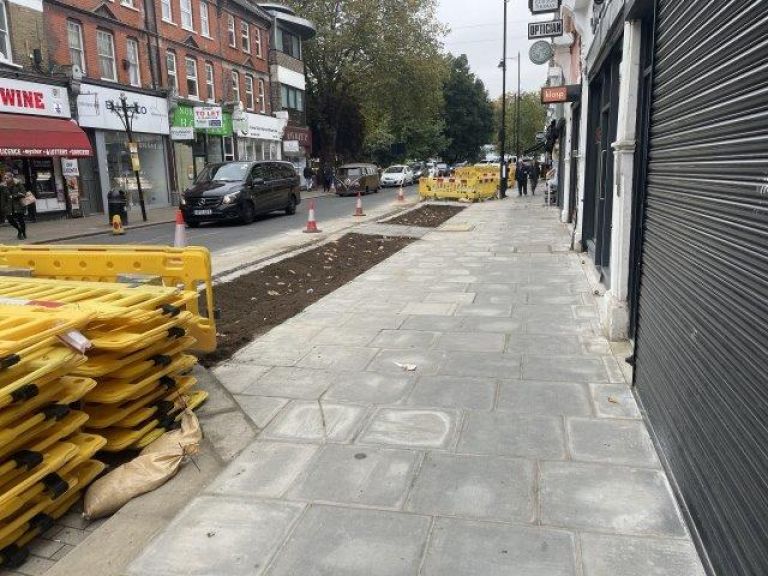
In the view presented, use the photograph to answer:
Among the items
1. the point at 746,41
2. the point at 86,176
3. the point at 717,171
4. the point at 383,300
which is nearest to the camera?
the point at 746,41

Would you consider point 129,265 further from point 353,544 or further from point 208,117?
point 208,117

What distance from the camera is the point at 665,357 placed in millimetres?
3479

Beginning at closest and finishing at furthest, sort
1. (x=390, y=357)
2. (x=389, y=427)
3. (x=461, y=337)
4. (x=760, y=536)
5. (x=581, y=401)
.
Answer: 1. (x=760, y=536)
2. (x=389, y=427)
3. (x=581, y=401)
4. (x=390, y=357)
5. (x=461, y=337)

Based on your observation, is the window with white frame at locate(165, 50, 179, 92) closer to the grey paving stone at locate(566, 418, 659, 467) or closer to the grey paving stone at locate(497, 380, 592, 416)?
the grey paving stone at locate(497, 380, 592, 416)

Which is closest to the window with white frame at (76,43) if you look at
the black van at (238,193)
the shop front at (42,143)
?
the shop front at (42,143)

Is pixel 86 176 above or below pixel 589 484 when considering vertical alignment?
above

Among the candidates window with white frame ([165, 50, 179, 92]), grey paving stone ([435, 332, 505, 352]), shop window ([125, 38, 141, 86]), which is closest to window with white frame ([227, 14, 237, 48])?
window with white frame ([165, 50, 179, 92])

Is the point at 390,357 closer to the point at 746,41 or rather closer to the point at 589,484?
the point at 589,484

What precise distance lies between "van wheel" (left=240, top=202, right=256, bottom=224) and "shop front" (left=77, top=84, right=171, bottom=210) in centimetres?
769

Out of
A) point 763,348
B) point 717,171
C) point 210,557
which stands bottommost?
point 210,557

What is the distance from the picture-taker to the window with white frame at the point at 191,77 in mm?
29125

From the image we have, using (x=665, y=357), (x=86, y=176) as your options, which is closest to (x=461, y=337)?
(x=665, y=357)

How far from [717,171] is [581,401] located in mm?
2091

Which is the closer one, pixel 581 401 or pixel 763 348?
pixel 763 348
